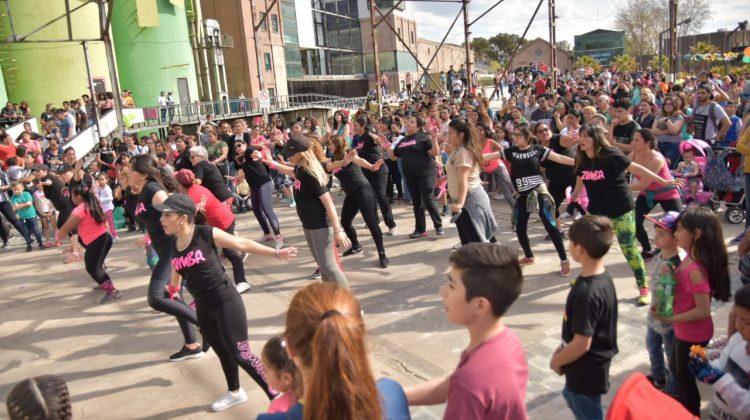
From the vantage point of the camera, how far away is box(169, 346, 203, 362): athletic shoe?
4895mm

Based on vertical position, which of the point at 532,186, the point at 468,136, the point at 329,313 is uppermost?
the point at 468,136

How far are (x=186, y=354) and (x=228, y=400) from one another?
108 cm

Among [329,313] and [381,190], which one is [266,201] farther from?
[329,313]

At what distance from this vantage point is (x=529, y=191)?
602cm

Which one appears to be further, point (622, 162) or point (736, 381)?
point (622, 162)

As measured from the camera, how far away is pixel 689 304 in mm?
3137

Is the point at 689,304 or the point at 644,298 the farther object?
the point at 644,298

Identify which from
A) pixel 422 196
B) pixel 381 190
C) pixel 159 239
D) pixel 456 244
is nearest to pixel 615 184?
pixel 456 244

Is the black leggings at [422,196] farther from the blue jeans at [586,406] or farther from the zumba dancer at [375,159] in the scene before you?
the blue jeans at [586,406]

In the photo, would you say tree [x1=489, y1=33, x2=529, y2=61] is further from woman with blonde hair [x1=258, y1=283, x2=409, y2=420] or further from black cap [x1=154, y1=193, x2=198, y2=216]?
woman with blonde hair [x1=258, y1=283, x2=409, y2=420]

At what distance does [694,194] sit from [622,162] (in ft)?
11.0

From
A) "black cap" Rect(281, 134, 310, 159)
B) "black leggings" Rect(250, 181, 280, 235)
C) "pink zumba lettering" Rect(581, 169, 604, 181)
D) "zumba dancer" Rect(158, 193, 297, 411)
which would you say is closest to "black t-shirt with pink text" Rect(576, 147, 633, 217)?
"pink zumba lettering" Rect(581, 169, 604, 181)

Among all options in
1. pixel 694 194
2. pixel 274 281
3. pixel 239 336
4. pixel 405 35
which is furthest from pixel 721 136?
pixel 405 35

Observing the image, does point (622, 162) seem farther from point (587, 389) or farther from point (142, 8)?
point (142, 8)
